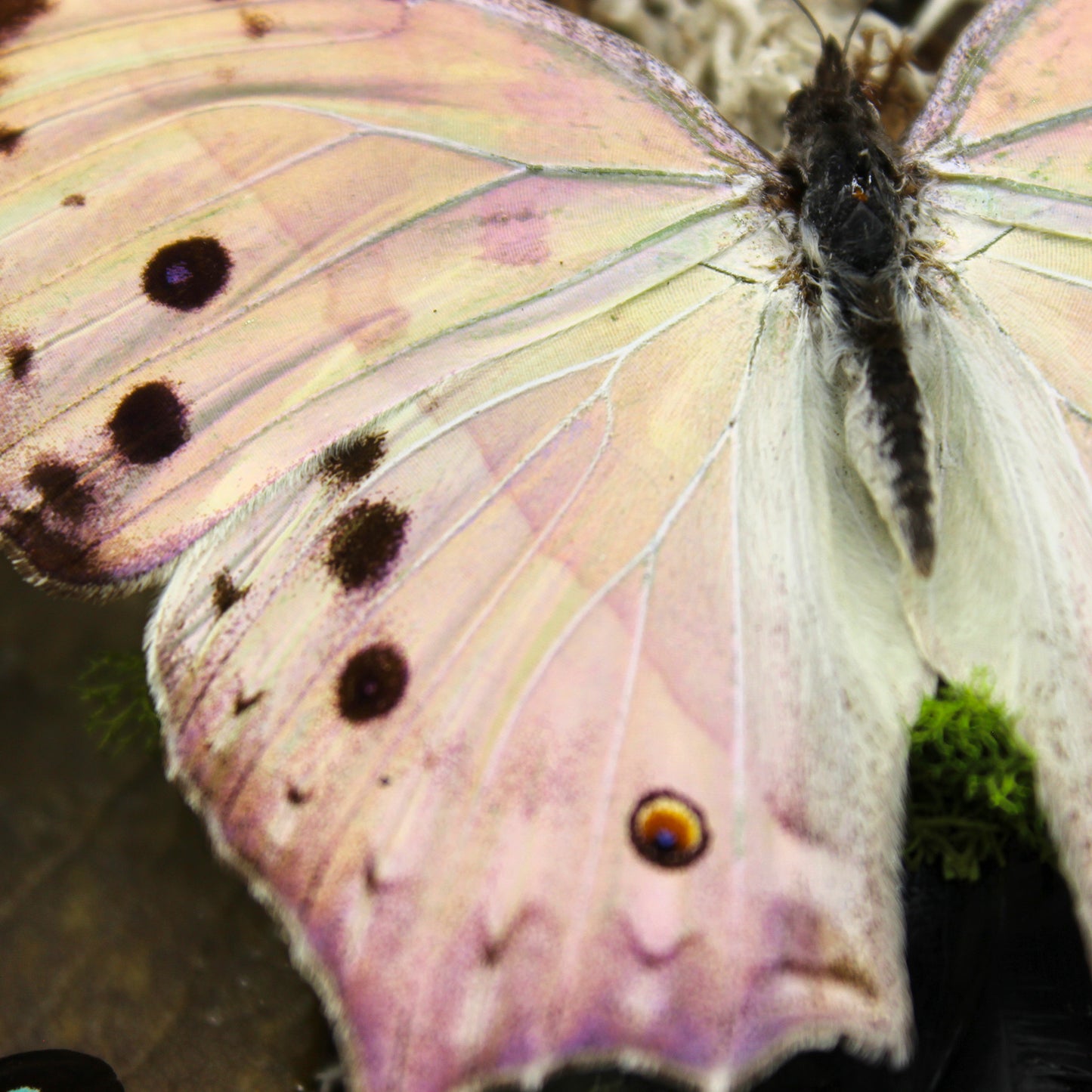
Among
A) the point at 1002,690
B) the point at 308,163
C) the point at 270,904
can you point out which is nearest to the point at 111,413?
the point at 308,163

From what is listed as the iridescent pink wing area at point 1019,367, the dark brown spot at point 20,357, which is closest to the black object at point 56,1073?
the dark brown spot at point 20,357

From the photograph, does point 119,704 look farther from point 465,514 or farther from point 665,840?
point 665,840

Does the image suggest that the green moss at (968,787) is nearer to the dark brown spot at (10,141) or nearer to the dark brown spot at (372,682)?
the dark brown spot at (372,682)

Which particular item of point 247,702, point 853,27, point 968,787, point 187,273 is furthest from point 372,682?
point 853,27

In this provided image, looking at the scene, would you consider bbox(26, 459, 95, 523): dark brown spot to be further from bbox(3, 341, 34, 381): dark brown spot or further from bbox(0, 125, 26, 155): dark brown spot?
bbox(0, 125, 26, 155): dark brown spot

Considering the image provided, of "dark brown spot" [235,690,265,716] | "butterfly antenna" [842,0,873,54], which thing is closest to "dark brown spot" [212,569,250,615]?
"dark brown spot" [235,690,265,716]

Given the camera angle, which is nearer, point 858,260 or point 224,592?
point 224,592
